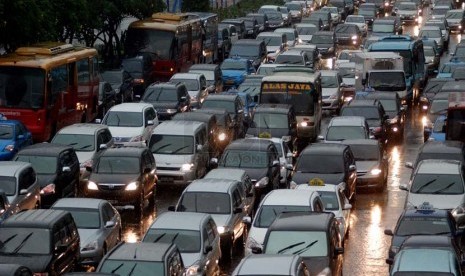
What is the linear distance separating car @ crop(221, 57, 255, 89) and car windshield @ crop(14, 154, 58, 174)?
24.1m

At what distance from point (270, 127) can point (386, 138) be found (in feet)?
14.9

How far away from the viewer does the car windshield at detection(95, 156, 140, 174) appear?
34.9 m

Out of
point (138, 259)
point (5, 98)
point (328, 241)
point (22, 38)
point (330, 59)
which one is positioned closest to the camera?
point (138, 259)

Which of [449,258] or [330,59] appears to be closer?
[449,258]

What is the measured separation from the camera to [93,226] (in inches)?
1139

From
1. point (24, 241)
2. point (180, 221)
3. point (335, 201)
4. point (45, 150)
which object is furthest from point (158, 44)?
point (24, 241)

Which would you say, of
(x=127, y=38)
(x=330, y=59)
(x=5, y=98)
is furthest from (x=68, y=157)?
(x=330, y=59)

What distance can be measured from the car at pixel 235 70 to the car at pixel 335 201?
25560mm

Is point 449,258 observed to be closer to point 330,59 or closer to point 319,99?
point 319,99

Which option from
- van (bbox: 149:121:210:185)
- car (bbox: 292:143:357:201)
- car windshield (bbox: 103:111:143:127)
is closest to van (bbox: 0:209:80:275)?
car (bbox: 292:143:357:201)

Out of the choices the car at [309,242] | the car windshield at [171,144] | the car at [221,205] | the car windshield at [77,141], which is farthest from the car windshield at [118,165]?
the car at [309,242]

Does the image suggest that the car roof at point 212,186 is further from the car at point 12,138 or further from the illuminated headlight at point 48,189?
the car at point 12,138

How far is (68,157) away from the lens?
115ft

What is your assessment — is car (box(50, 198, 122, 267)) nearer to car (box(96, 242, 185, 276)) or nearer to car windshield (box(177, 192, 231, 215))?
car windshield (box(177, 192, 231, 215))
